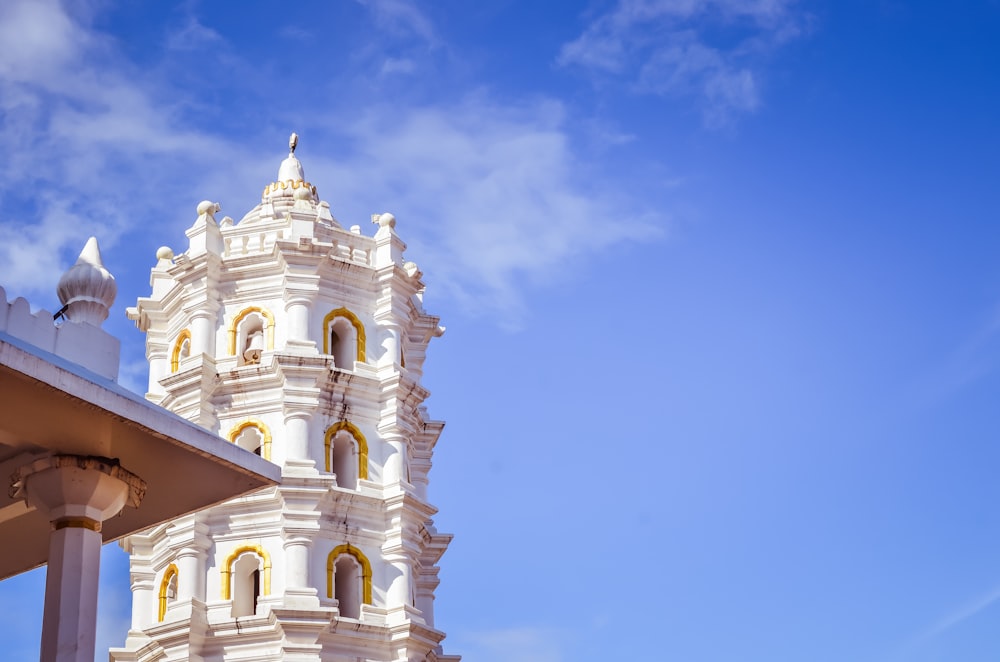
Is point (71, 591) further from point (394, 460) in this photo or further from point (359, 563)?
point (394, 460)

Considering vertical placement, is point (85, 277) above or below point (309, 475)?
below

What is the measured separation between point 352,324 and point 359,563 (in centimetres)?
660

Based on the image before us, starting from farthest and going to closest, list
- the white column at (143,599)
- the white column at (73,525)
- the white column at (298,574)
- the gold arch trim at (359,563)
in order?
the white column at (143,599), the gold arch trim at (359,563), the white column at (298,574), the white column at (73,525)

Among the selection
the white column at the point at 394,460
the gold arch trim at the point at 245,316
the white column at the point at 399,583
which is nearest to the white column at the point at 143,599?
the white column at the point at 399,583

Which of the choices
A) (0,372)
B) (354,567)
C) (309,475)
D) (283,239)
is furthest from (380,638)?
(0,372)

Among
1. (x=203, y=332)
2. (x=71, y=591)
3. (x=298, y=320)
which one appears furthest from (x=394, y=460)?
(x=71, y=591)

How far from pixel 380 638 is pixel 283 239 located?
35.3 ft

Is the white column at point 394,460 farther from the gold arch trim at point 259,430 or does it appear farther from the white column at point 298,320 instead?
the white column at point 298,320

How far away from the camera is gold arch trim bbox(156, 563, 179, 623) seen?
3080 cm

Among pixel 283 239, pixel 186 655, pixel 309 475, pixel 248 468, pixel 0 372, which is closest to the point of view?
pixel 0 372

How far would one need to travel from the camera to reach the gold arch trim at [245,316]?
33.3m

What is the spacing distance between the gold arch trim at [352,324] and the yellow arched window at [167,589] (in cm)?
686

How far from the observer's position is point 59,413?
520 inches

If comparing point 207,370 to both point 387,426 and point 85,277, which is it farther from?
point 85,277
